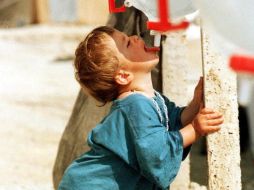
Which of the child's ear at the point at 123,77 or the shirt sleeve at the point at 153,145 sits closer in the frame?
the shirt sleeve at the point at 153,145

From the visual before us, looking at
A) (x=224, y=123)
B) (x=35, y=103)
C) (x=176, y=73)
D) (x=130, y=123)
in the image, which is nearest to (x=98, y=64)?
(x=130, y=123)

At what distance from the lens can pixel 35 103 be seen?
350 inches

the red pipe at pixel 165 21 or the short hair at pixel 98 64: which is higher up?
the red pipe at pixel 165 21

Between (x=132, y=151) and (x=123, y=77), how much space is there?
0.27m

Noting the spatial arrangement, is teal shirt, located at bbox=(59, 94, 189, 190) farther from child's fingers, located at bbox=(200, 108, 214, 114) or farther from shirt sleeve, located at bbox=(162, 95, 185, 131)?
child's fingers, located at bbox=(200, 108, 214, 114)

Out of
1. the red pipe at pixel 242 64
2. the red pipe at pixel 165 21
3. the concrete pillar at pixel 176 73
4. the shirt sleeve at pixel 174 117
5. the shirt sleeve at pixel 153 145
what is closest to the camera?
the red pipe at pixel 242 64

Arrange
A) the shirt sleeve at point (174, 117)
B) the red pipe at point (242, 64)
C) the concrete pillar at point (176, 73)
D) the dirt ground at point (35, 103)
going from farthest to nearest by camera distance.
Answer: the dirt ground at point (35, 103)
the concrete pillar at point (176, 73)
the shirt sleeve at point (174, 117)
the red pipe at point (242, 64)

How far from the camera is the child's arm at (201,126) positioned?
248 cm

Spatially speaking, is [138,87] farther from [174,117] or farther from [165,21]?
[165,21]

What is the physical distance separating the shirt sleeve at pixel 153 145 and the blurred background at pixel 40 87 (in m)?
0.36

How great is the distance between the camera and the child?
8.05 feet

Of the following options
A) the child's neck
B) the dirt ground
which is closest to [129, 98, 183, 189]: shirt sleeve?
the child's neck

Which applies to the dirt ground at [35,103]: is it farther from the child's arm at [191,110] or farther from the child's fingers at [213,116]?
the child's fingers at [213,116]

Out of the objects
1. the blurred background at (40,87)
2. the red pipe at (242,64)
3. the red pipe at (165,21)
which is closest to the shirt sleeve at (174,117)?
the blurred background at (40,87)
